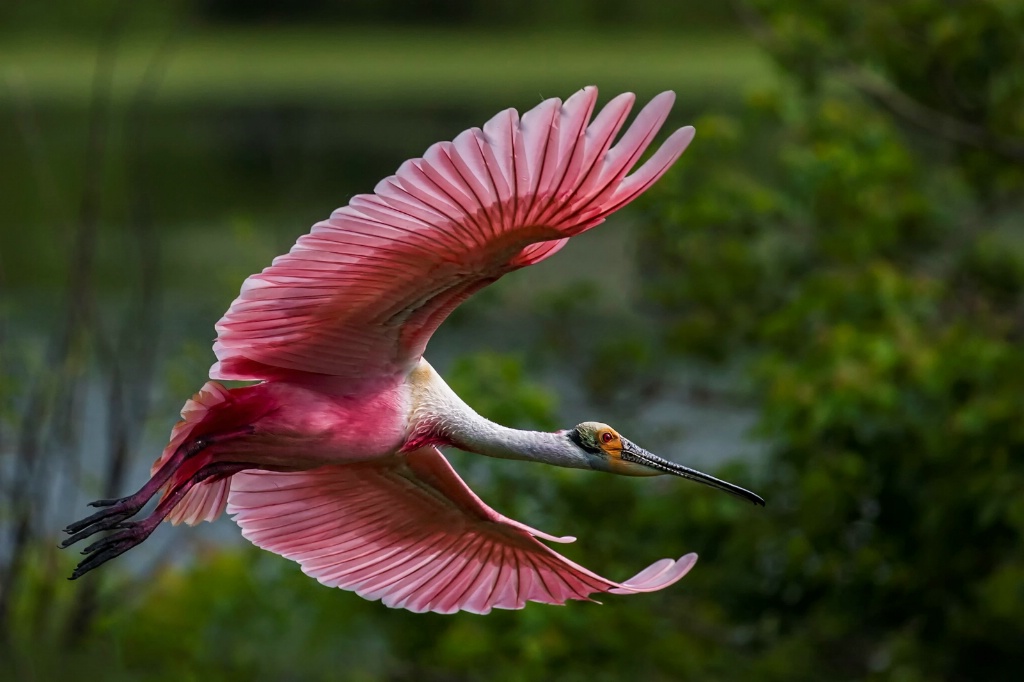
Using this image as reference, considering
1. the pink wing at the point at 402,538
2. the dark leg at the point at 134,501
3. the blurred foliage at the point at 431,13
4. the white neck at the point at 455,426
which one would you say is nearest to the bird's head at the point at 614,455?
the white neck at the point at 455,426

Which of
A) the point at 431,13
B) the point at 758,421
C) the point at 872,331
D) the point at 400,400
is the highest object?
the point at 431,13

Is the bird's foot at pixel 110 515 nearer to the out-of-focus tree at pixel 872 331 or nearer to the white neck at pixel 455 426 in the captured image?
the white neck at pixel 455 426

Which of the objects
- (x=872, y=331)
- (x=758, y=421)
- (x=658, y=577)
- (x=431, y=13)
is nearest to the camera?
(x=658, y=577)

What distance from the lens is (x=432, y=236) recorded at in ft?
11.2

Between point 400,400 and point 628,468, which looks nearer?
point 400,400

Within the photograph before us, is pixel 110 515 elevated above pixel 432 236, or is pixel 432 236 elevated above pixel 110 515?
pixel 432 236

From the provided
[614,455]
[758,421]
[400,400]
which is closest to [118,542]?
[400,400]

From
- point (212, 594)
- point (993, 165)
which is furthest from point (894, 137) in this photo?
point (212, 594)

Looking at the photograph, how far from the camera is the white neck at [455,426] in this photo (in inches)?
150

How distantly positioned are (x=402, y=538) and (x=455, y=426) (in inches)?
23.9

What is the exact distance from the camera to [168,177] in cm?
1884

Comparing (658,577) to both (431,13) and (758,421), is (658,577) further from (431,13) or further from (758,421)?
(431,13)

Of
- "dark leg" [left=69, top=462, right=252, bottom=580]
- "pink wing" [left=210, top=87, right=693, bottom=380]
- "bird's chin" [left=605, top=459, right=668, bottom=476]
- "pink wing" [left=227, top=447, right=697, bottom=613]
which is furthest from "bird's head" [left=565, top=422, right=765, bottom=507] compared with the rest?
"dark leg" [left=69, top=462, right=252, bottom=580]

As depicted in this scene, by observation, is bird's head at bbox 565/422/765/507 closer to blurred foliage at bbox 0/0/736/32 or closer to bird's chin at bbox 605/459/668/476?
bird's chin at bbox 605/459/668/476
